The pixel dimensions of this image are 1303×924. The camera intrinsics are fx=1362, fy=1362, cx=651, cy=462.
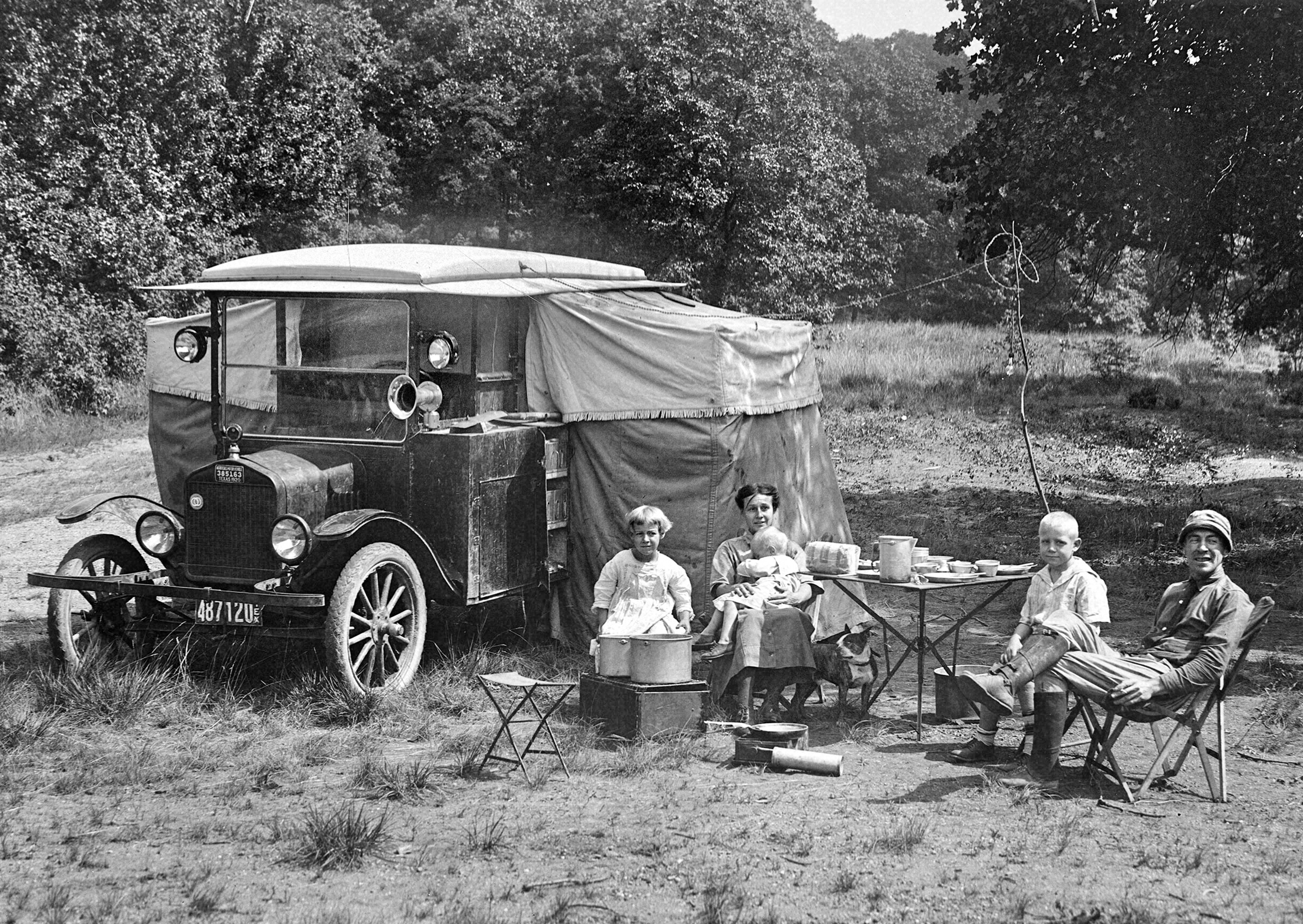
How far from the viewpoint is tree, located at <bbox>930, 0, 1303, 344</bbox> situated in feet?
33.6

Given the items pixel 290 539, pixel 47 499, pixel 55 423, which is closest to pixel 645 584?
pixel 290 539

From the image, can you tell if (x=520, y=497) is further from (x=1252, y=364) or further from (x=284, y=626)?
(x=1252, y=364)

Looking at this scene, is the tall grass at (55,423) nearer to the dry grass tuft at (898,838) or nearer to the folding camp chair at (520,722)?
the folding camp chair at (520,722)

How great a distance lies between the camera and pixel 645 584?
6746mm

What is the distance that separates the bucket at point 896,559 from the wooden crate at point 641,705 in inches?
40.7

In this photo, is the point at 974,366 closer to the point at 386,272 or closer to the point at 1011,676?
the point at 386,272

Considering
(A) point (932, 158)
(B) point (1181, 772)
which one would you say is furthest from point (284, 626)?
(A) point (932, 158)

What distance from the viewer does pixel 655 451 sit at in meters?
7.92

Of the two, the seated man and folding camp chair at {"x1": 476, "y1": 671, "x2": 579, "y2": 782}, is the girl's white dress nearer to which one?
folding camp chair at {"x1": 476, "y1": 671, "x2": 579, "y2": 782}

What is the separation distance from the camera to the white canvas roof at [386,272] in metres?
6.90

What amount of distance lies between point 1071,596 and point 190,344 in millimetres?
4555

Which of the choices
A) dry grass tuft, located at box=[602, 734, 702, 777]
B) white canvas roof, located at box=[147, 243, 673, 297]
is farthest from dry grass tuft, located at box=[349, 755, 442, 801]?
white canvas roof, located at box=[147, 243, 673, 297]

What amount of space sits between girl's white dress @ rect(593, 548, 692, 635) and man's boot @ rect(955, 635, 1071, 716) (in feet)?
4.84

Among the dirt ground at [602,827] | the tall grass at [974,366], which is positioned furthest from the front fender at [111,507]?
the tall grass at [974,366]
